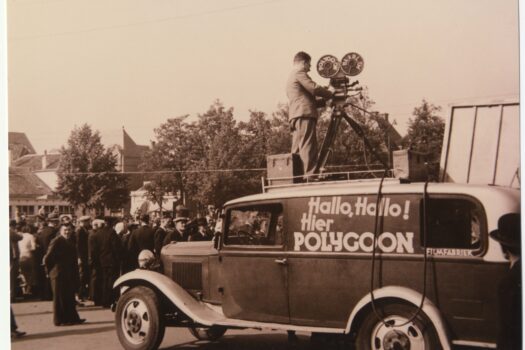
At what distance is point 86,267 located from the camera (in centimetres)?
962

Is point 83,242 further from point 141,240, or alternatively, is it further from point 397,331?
point 397,331

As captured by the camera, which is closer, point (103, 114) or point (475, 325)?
point (475, 325)

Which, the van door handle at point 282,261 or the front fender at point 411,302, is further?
the van door handle at point 282,261

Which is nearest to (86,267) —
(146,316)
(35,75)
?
(35,75)

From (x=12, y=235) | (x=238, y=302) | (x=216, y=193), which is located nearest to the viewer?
(x=238, y=302)

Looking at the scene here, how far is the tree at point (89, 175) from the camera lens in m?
13.7

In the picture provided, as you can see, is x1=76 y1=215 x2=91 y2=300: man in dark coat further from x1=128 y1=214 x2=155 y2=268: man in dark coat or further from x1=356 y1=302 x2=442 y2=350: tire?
x1=356 y1=302 x2=442 y2=350: tire

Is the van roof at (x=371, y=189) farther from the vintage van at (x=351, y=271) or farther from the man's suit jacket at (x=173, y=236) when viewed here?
the man's suit jacket at (x=173, y=236)

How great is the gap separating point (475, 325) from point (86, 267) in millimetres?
6934

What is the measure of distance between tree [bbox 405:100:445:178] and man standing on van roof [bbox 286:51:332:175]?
9.38ft

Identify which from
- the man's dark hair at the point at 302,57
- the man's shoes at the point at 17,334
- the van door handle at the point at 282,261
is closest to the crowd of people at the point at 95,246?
the man's shoes at the point at 17,334

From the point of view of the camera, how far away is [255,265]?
5.36 meters

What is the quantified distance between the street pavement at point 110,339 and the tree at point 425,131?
422 cm

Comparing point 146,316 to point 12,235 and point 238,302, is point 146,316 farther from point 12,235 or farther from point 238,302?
point 12,235
